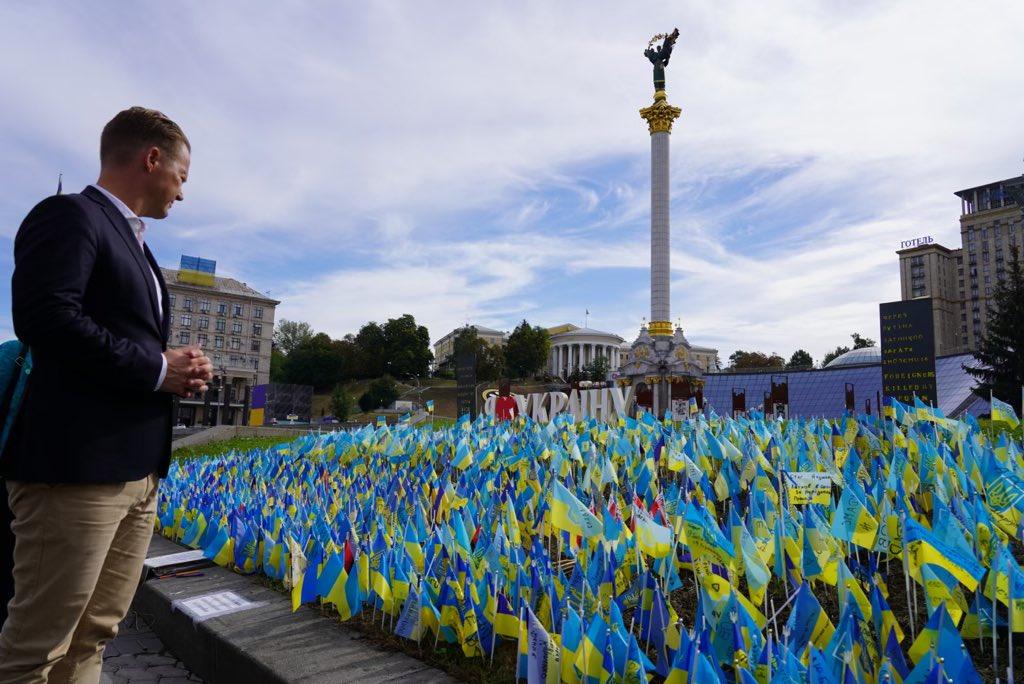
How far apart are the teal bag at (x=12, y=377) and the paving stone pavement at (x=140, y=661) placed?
8.12 feet

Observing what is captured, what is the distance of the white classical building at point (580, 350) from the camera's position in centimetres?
10800

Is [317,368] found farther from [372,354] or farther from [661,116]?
[661,116]

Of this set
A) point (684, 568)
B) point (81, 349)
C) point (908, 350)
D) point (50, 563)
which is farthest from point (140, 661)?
point (908, 350)

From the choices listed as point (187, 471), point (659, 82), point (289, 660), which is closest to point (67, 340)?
point (289, 660)

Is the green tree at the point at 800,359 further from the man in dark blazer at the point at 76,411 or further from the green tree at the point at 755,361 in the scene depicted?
the man in dark blazer at the point at 76,411

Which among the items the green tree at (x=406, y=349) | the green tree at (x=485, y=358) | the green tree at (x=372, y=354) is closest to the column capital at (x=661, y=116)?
the green tree at (x=485, y=358)

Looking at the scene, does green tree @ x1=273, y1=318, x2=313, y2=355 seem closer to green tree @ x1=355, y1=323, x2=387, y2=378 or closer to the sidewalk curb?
green tree @ x1=355, y1=323, x2=387, y2=378

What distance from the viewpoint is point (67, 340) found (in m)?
1.95

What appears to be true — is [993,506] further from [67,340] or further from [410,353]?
[410,353]

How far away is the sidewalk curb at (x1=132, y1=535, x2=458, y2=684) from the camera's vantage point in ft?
10.2

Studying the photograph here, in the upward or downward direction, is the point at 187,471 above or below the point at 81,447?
below

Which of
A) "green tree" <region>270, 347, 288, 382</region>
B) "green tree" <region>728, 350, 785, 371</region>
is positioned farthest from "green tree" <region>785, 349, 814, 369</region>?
"green tree" <region>270, 347, 288, 382</region>

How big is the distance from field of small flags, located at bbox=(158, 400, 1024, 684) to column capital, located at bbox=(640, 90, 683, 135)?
116ft

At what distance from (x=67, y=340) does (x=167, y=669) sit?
302 centimetres
